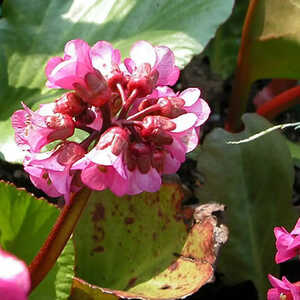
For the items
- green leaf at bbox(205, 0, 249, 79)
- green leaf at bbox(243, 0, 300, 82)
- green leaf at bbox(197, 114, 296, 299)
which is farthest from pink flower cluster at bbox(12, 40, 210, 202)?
green leaf at bbox(205, 0, 249, 79)

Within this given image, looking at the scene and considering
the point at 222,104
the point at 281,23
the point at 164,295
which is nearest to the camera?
the point at 164,295

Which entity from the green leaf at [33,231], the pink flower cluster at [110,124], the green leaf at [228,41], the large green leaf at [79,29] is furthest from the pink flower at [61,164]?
the green leaf at [228,41]

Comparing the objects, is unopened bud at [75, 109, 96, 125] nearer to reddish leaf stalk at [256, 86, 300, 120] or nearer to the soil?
the soil

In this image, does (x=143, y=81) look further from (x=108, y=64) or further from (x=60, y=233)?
(x=60, y=233)

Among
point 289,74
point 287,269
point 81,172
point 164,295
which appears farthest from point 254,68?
point 81,172

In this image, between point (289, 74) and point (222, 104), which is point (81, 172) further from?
point (222, 104)
